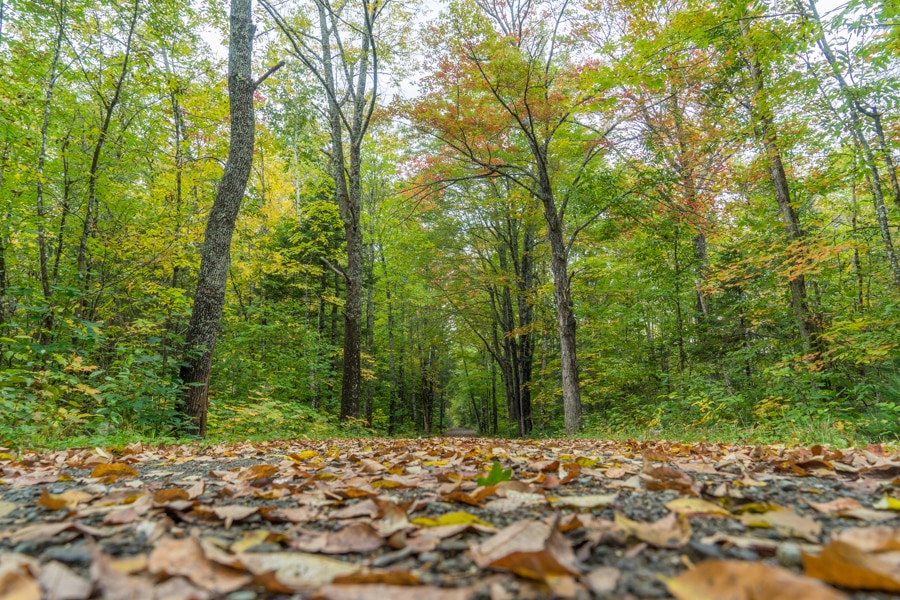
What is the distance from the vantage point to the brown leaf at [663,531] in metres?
0.93

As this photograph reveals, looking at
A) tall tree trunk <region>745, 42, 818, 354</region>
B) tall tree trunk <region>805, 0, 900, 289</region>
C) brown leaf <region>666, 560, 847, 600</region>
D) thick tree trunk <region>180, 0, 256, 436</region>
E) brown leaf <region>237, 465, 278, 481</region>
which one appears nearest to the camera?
brown leaf <region>666, 560, 847, 600</region>

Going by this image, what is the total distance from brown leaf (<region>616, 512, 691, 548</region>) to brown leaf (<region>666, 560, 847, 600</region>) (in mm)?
272

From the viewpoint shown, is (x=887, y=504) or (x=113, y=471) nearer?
(x=887, y=504)

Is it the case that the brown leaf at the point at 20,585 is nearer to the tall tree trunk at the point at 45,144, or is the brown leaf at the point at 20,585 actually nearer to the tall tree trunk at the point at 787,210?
the tall tree trunk at the point at 45,144

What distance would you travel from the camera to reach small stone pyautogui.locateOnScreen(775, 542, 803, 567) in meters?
0.78

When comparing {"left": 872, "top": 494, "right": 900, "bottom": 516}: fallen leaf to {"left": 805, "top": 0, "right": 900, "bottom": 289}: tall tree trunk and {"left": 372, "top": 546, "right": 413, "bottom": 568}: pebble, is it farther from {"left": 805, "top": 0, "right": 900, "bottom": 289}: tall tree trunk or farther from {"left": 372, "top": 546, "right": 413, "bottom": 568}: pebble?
{"left": 805, "top": 0, "right": 900, "bottom": 289}: tall tree trunk

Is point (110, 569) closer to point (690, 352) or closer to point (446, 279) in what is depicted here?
point (690, 352)

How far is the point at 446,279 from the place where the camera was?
1412 cm

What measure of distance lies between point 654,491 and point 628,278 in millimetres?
12791

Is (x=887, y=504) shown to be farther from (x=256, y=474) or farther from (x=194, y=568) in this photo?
(x=256, y=474)

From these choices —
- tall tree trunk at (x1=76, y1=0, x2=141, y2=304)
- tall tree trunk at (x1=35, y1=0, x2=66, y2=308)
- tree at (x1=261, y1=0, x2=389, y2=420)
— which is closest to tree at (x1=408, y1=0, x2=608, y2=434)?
tree at (x1=261, y1=0, x2=389, y2=420)

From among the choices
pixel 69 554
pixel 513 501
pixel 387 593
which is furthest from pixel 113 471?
pixel 387 593

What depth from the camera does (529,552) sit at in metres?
0.76

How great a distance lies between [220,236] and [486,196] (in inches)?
383
